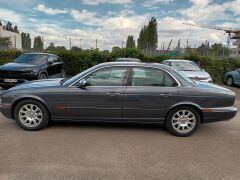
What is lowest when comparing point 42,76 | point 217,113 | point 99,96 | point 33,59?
point 217,113

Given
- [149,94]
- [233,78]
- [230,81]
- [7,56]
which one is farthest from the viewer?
[7,56]

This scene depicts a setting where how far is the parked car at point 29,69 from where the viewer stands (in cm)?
984

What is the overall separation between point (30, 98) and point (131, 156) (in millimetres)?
2486

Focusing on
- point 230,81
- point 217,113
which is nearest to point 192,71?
point 230,81

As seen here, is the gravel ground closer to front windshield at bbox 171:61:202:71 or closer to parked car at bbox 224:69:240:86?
front windshield at bbox 171:61:202:71

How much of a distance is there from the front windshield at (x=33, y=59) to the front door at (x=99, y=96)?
6583 millimetres

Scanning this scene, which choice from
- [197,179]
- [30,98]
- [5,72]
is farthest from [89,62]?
[197,179]

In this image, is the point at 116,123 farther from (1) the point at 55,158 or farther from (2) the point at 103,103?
(1) the point at 55,158

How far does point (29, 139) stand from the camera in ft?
15.7

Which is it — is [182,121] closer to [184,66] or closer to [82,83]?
[82,83]

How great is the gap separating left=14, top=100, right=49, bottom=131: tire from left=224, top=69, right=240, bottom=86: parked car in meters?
11.5

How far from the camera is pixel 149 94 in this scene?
5148mm

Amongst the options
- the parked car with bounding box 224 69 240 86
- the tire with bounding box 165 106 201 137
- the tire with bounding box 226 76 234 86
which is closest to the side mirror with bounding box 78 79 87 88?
the tire with bounding box 165 106 201 137

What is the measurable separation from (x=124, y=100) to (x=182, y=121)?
51.0 inches
